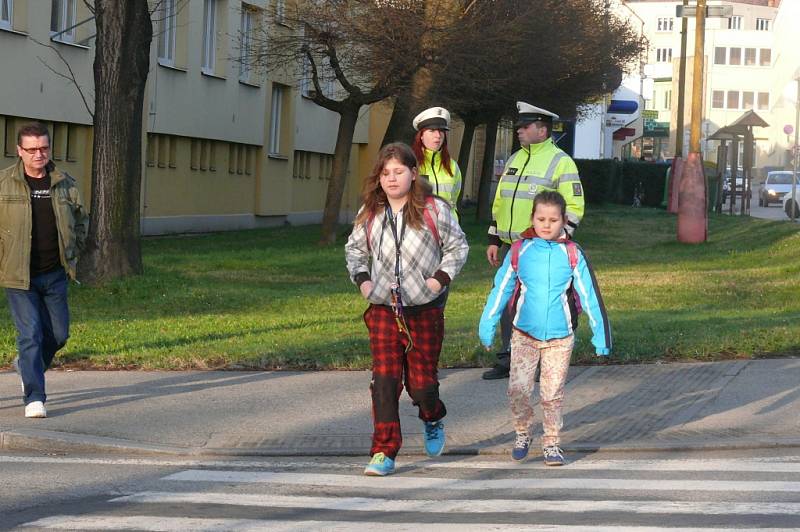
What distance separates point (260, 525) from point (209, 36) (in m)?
30.4

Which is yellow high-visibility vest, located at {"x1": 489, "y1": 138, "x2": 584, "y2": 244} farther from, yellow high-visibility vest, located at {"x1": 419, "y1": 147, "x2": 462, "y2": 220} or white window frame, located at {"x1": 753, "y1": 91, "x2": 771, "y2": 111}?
white window frame, located at {"x1": 753, "y1": 91, "x2": 771, "y2": 111}

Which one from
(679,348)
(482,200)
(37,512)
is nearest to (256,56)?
(482,200)

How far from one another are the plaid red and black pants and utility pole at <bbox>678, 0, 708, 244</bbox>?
21.9 m

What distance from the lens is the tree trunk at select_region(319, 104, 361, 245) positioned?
29.2 m

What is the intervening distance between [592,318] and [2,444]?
11.1ft

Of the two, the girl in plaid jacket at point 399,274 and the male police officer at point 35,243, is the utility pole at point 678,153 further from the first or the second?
the girl in plaid jacket at point 399,274

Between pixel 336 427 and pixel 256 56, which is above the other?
pixel 256 56

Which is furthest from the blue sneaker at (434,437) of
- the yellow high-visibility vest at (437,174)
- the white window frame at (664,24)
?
the white window frame at (664,24)

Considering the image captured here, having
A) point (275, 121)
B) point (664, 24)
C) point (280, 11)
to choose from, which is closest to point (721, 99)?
point (664, 24)

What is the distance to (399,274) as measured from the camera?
729 cm

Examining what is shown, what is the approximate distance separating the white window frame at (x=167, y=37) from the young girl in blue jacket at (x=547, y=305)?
Answer: 82.4 feet

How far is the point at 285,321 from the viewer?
1473 centimetres

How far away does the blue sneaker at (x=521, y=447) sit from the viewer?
782 cm

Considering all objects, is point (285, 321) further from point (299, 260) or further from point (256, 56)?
point (256, 56)
